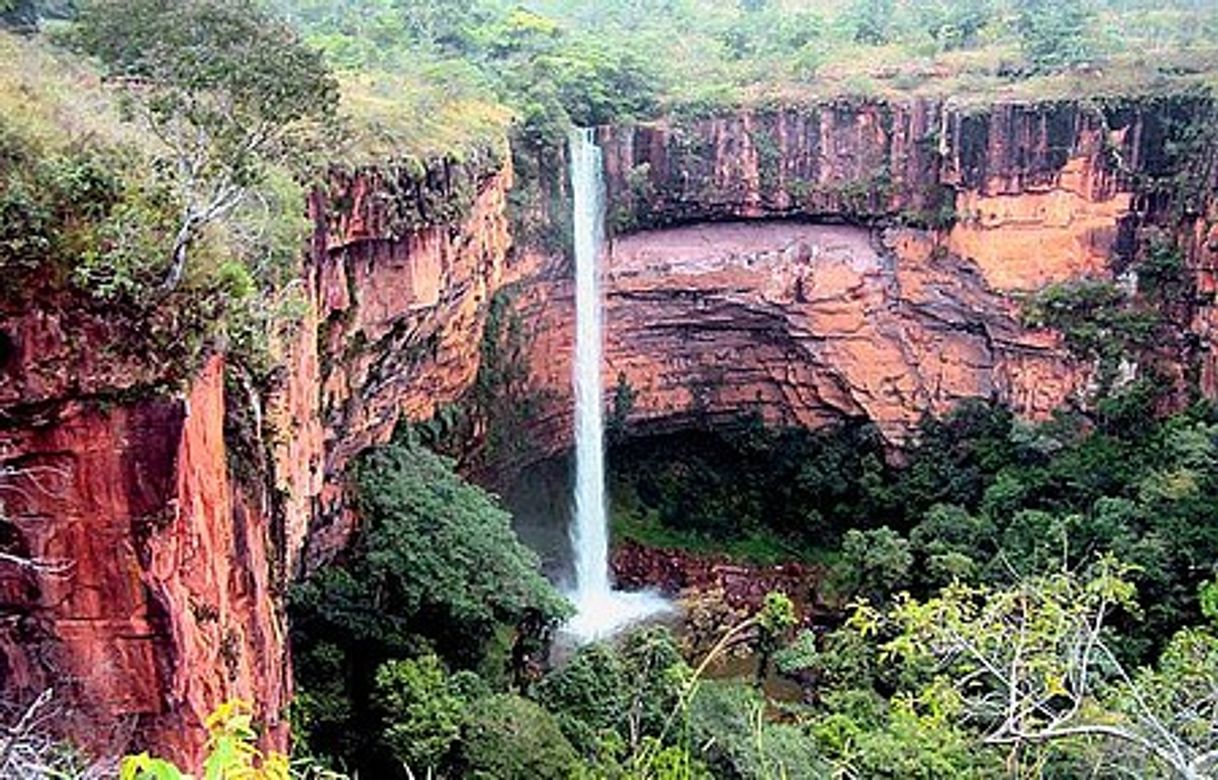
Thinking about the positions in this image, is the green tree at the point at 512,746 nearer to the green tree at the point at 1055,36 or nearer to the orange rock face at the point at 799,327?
the orange rock face at the point at 799,327

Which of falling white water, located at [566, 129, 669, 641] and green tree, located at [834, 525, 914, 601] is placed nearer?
green tree, located at [834, 525, 914, 601]

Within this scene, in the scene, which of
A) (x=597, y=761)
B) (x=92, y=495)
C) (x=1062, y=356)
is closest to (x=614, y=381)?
(x=1062, y=356)

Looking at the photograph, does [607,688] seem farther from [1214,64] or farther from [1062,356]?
[1214,64]

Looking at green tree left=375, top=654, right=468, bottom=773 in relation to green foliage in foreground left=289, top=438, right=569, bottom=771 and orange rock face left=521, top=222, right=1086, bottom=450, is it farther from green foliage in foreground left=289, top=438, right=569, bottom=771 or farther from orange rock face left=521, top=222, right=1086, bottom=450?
orange rock face left=521, top=222, right=1086, bottom=450

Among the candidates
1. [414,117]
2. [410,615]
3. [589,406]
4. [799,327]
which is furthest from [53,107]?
[799,327]

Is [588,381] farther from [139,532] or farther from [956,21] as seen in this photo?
[139,532]

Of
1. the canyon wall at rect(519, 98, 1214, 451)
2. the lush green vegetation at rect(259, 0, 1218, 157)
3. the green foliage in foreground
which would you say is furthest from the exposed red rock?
the lush green vegetation at rect(259, 0, 1218, 157)
